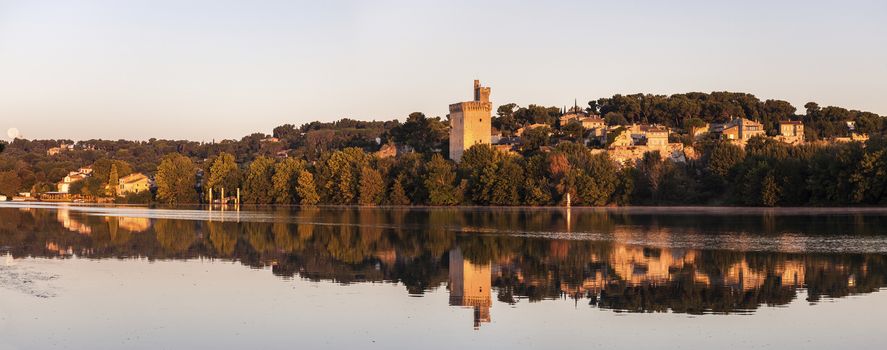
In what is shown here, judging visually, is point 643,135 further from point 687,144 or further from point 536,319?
point 536,319

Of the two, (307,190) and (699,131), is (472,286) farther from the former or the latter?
(699,131)

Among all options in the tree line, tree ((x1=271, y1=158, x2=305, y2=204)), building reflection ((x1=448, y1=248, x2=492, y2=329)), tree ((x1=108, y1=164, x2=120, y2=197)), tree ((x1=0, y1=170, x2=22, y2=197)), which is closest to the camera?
building reflection ((x1=448, y1=248, x2=492, y2=329))

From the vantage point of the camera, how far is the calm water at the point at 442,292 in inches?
552

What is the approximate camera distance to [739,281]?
67.8ft

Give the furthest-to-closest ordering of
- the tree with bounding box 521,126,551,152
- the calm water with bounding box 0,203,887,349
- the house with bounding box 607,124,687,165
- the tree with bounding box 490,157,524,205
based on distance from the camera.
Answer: the tree with bounding box 521,126,551,152 → the house with bounding box 607,124,687,165 → the tree with bounding box 490,157,524,205 → the calm water with bounding box 0,203,887,349

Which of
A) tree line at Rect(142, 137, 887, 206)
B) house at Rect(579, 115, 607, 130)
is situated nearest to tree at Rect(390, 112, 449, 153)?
tree line at Rect(142, 137, 887, 206)

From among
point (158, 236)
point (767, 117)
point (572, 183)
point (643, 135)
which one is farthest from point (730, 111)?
point (158, 236)

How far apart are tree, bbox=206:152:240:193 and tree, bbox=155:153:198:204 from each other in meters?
4.04

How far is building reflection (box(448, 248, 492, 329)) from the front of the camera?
663 inches

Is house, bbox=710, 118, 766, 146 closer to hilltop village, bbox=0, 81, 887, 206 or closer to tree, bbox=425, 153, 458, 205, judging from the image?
hilltop village, bbox=0, 81, 887, 206

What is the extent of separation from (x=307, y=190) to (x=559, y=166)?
25.2m

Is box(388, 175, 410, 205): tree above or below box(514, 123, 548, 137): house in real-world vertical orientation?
below

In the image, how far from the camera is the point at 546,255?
2741 centimetres

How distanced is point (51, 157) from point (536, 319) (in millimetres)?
183044
